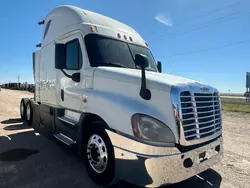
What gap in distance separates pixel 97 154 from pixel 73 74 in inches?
68.0

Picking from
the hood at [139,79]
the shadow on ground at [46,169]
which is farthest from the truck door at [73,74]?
the shadow on ground at [46,169]

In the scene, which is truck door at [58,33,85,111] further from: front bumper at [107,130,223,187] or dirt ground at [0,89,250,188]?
front bumper at [107,130,223,187]

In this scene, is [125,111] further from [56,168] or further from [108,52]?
[56,168]

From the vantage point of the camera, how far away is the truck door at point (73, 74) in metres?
4.32

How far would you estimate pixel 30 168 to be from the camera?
4.22m

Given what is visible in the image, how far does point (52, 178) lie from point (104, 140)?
1236 mm

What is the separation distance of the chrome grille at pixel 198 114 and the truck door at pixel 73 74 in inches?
82.2

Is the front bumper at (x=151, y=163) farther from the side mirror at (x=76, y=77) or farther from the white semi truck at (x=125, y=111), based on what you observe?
the side mirror at (x=76, y=77)

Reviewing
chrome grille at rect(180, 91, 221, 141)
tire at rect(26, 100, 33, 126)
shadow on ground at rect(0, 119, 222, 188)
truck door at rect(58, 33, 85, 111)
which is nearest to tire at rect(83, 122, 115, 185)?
shadow on ground at rect(0, 119, 222, 188)

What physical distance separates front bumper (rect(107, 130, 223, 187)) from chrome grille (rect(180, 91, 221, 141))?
0.89ft

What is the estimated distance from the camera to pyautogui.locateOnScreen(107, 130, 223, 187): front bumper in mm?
2816

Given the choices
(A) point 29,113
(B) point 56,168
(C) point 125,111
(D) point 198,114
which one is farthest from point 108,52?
(A) point 29,113

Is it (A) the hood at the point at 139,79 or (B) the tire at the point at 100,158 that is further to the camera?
(B) the tire at the point at 100,158

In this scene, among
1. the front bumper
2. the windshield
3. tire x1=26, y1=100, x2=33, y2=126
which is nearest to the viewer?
the front bumper
